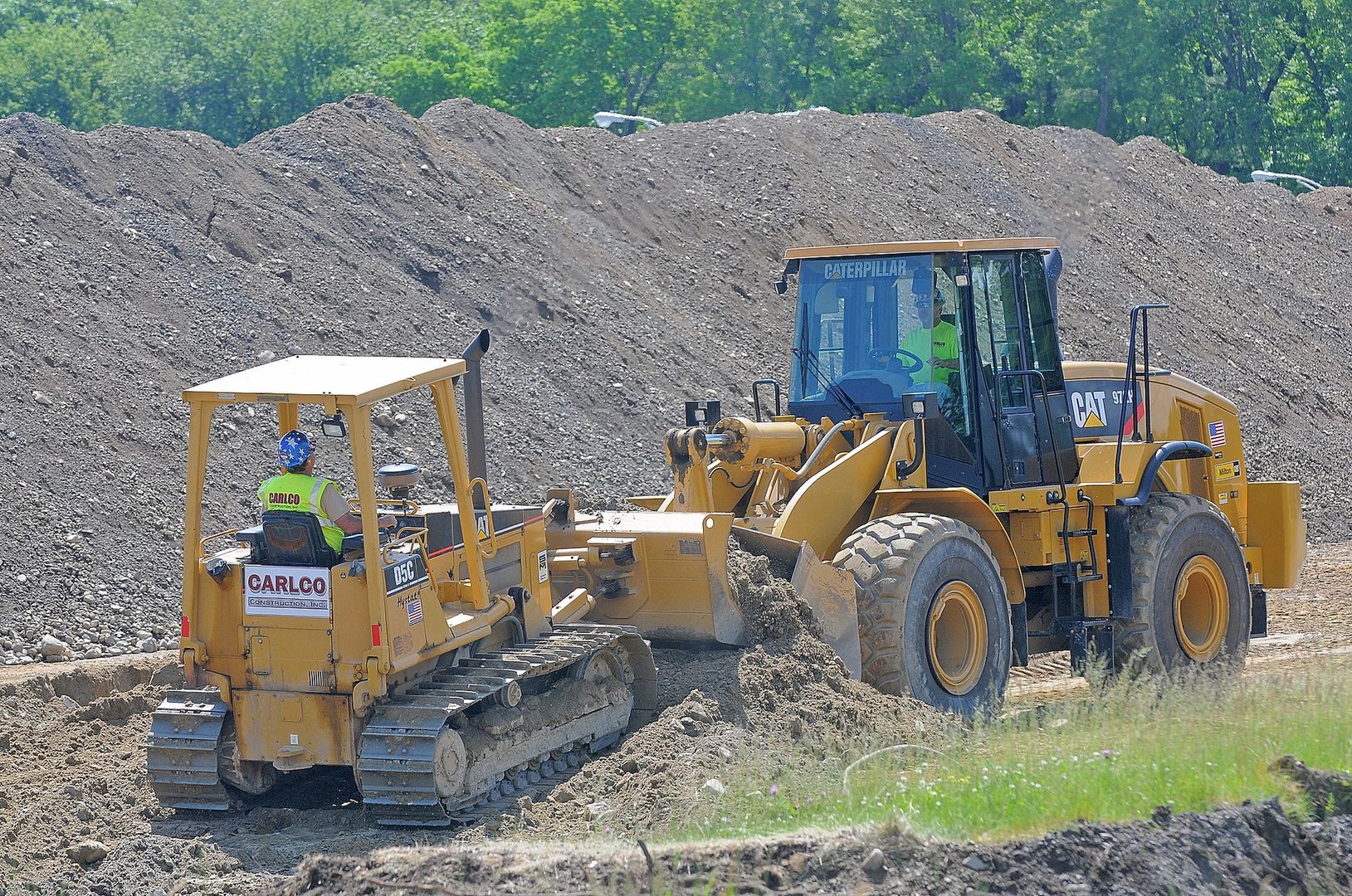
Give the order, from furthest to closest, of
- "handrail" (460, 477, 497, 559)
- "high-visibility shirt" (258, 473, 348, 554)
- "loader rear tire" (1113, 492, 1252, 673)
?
1. "loader rear tire" (1113, 492, 1252, 673)
2. "handrail" (460, 477, 497, 559)
3. "high-visibility shirt" (258, 473, 348, 554)

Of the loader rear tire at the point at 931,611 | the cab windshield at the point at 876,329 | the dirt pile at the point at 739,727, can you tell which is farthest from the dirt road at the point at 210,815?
the cab windshield at the point at 876,329

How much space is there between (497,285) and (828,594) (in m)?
12.0

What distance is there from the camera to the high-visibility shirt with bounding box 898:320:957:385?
10.1 meters

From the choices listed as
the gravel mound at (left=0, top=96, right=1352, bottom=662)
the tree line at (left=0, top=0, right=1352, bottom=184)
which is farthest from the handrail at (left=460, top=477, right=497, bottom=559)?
the tree line at (left=0, top=0, right=1352, bottom=184)

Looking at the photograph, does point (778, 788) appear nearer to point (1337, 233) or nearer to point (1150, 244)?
point (1150, 244)

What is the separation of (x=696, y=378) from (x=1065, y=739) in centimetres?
1310

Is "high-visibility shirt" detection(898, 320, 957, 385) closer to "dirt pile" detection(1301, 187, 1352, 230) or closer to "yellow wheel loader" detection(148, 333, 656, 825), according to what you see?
"yellow wheel loader" detection(148, 333, 656, 825)

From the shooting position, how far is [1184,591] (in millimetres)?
11039

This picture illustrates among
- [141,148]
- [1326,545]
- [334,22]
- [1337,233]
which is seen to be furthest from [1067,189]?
[334,22]

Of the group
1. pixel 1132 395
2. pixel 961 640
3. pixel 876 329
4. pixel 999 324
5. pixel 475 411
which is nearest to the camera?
pixel 475 411

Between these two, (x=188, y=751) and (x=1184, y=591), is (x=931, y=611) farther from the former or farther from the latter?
(x=188, y=751)

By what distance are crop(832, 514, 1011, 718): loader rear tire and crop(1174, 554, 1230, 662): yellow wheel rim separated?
2.08 meters

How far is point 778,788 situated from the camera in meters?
6.96

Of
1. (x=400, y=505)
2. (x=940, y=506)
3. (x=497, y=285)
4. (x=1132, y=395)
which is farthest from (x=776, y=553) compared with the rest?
(x=497, y=285)
